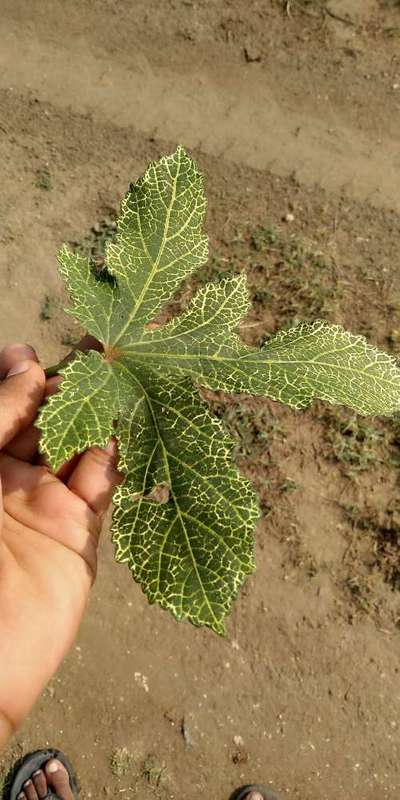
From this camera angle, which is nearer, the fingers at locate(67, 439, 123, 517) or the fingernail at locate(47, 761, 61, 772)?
the fingers at locate(67, 439, 123, 517)

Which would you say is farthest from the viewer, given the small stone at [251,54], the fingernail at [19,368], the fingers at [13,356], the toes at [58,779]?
the small stone at [251,54]

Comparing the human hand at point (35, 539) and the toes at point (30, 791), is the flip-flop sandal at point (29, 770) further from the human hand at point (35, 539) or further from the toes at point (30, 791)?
the human hand at point (35, 539)

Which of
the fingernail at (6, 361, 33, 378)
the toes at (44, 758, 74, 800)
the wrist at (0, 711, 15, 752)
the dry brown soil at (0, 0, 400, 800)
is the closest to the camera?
the wrist at (0, 711, 15, 752)

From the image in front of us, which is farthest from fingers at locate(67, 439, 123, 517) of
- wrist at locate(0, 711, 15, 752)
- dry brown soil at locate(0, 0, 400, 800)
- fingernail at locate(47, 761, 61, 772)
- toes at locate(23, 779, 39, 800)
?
toes at locate(23, 779, 39, 800)

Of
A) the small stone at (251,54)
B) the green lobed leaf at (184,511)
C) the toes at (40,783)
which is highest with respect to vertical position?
the small stone at (251,54)

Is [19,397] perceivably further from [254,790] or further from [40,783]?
[254,790]

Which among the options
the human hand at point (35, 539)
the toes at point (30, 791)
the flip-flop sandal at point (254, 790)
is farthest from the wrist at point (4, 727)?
the flip-flop sandal at point (254, 790)

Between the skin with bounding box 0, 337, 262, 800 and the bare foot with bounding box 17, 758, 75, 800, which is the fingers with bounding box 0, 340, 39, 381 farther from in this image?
the bare foot with bounding box 17, 758, 75, 800
